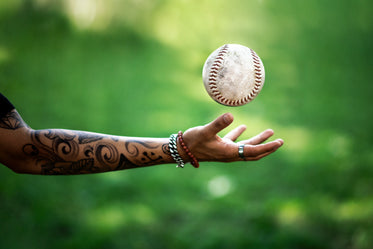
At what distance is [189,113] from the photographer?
758cm

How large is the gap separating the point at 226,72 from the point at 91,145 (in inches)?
38.0

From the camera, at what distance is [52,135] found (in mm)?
2582

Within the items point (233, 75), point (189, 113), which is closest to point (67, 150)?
point (233, 75)

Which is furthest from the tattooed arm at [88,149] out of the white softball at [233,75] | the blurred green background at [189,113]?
the blurred green background at [189,113]

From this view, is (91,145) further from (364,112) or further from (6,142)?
(364,112)

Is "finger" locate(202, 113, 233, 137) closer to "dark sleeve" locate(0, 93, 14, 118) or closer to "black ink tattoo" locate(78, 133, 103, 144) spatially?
"black ink tattoo" locate(78, 133, 103, 144)

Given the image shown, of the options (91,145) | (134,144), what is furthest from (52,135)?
(134,144)

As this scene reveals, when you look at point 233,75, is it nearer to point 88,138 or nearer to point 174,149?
point 174,149

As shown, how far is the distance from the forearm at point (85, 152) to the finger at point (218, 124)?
316mm

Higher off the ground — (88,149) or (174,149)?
(174,149)

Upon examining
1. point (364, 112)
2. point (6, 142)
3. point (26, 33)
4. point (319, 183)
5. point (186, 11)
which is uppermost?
point (186, 11)

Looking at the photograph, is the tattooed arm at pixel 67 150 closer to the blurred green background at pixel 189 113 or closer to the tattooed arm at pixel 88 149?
the tattooed arm at pixel 88 149

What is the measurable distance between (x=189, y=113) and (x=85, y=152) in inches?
198

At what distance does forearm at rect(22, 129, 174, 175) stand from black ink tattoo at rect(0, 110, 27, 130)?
8 cm
